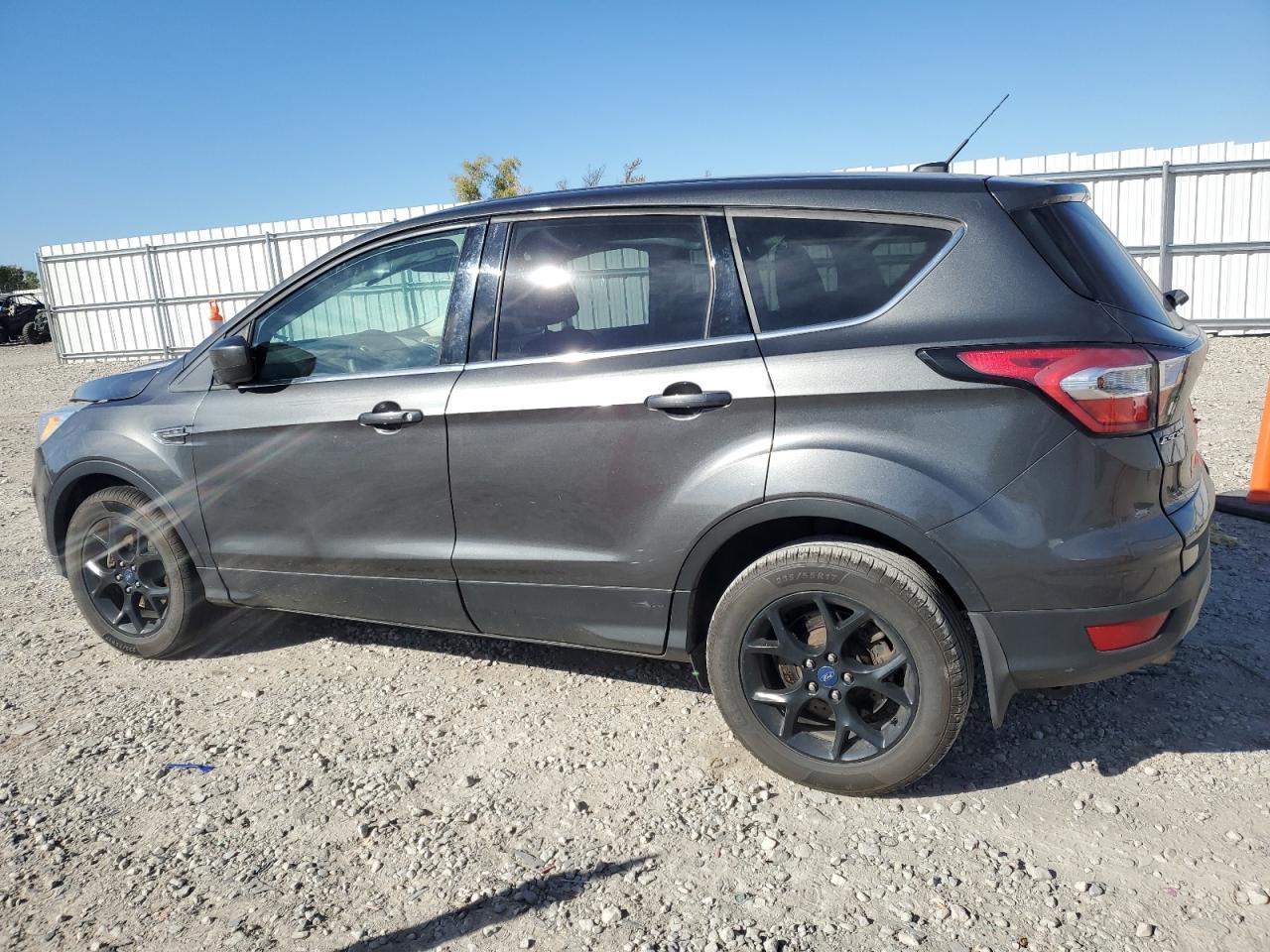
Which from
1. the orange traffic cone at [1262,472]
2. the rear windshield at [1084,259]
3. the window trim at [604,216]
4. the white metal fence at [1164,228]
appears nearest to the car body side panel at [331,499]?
the window trim at [604,216]

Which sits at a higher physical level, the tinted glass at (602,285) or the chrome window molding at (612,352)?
the tinted glass at (602,285)

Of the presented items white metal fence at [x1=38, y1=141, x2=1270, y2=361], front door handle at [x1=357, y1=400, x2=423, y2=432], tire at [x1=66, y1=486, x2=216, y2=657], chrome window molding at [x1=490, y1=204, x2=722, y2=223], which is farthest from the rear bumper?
white metal fence at [x1=38, y1=141, x2=1270, y2=361]

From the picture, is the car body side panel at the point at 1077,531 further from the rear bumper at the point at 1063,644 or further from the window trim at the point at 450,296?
the window trim at the point at 450,296

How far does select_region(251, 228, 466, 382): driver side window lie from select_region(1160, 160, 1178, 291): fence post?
524 inches

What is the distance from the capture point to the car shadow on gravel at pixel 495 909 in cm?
229

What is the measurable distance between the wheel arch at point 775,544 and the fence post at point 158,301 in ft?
63.9

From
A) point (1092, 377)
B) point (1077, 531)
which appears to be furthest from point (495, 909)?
point (1092, 377)

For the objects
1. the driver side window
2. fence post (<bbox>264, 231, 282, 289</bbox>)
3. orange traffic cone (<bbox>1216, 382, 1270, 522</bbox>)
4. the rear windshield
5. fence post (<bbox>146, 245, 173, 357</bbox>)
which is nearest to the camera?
the rear windshield

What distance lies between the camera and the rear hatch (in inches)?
98.8

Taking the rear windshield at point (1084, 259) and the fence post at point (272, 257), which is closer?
the rear windshield at point (1084, 259)

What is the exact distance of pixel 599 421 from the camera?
115 inches

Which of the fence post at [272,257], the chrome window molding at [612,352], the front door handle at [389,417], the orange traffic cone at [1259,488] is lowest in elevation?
the orange traffic cone at [1259,488]

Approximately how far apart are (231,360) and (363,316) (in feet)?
1.70

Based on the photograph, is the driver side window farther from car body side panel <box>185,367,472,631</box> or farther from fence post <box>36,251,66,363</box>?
fence post <box>36,251,66,363</box>
